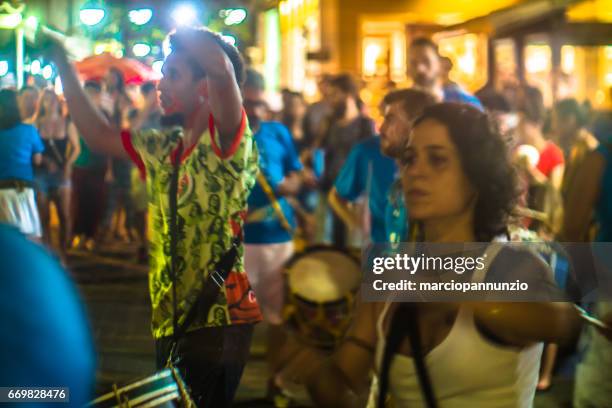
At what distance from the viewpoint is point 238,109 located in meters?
3.10

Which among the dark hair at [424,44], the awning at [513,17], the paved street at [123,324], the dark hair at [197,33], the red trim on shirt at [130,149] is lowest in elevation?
the paved street at [123,324]

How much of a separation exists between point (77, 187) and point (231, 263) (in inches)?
184

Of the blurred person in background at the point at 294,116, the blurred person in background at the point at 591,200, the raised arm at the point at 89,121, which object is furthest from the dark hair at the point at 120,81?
the blurred person in background at the point at 294,116

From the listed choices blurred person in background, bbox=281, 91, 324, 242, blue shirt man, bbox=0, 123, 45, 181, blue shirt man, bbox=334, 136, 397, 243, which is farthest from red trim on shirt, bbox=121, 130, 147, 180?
blurred person in background, bbox=281, 91, 324, 242

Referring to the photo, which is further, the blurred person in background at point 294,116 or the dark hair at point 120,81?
the blurred person in background at point 294,116

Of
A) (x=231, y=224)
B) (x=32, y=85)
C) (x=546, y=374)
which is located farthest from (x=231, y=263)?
(x=546, y=374)

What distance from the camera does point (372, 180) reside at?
17.1ft

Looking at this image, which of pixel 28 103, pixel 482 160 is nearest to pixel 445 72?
pixel 28 103

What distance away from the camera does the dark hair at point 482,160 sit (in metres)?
2.54

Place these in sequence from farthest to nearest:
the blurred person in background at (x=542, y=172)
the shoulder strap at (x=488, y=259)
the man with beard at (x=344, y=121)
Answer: the man with beard at (x=344, y=121) → the blurred person in background at (x=542, y=172) → the shoulder strap at (x=488, y=259)

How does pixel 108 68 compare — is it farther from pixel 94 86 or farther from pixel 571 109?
pixel 571 109

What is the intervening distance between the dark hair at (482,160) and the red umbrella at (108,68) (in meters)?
0.98

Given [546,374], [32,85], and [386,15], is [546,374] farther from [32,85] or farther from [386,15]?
[386,15]

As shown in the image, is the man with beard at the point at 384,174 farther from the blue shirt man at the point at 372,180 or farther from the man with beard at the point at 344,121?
the man with beard at the point at 344,121
